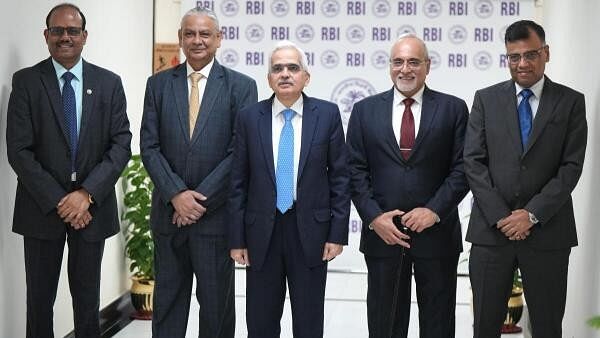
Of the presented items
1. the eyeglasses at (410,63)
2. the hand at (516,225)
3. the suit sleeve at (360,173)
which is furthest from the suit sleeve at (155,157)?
the hand at (516,225)

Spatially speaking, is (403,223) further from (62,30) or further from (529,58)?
(62,30)

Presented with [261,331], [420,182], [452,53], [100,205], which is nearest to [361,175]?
[420,182]

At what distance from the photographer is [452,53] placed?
7.22 m

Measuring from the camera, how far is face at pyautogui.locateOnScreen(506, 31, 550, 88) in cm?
415

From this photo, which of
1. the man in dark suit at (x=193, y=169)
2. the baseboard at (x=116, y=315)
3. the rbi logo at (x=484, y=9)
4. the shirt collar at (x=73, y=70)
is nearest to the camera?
the man in dark suit at (x=193, y=169)

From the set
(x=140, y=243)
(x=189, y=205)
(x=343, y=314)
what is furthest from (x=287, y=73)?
(x=343, y=314)

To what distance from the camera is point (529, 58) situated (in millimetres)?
4160

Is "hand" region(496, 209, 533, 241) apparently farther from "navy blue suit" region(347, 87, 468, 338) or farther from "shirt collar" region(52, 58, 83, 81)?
"shirt collar" region(52, 58, 83, 81)

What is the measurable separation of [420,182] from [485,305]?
2.08 feet

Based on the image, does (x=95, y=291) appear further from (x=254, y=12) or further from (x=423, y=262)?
(x=254, y=12)

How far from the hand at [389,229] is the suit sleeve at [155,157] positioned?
915 mm

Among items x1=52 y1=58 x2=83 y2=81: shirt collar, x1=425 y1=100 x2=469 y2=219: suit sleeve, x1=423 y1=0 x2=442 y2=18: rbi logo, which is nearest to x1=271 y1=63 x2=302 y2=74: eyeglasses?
x1=425 y1=100 x2=469 y2=219: suit sleeve

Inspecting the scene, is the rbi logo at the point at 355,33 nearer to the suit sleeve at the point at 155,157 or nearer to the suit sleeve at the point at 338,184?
the suit sleeve at the point at 155,157

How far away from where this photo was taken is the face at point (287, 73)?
4090 mm
